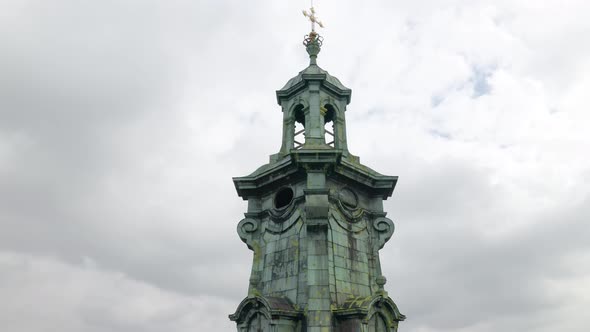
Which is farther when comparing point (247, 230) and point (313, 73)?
point (313, 73)

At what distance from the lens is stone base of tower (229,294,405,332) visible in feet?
60.6

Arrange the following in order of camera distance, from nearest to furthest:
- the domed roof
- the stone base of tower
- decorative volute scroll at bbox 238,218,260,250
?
the stone base of tower, decorative volute scroll at bbox 238,218,260,250, the domed roof

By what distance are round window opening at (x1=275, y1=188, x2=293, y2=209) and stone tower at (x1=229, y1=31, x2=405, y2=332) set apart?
0.04 metres

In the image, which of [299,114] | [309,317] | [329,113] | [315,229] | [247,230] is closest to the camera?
[309,317]

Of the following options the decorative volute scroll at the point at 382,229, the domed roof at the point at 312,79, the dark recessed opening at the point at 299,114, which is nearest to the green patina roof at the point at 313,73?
the domed roof at the point at 312,79

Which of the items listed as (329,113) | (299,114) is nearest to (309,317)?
(329,113)

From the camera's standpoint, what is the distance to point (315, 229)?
1983cm

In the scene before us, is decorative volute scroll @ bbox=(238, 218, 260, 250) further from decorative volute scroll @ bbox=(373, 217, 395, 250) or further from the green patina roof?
the green patina roof

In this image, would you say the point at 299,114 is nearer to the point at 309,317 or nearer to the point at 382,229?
the point at 382,229

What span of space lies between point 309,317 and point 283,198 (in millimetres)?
5942

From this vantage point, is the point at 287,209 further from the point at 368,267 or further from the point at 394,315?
the point at 394,315

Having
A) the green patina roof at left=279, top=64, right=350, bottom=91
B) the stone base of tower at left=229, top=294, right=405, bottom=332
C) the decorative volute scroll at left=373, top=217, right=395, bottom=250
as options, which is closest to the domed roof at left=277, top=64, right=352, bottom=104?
the green patina roof at left=279, top=64, right=350, bottom=91

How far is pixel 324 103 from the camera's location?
23.9 meters

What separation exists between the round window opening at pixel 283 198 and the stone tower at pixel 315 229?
4cm
